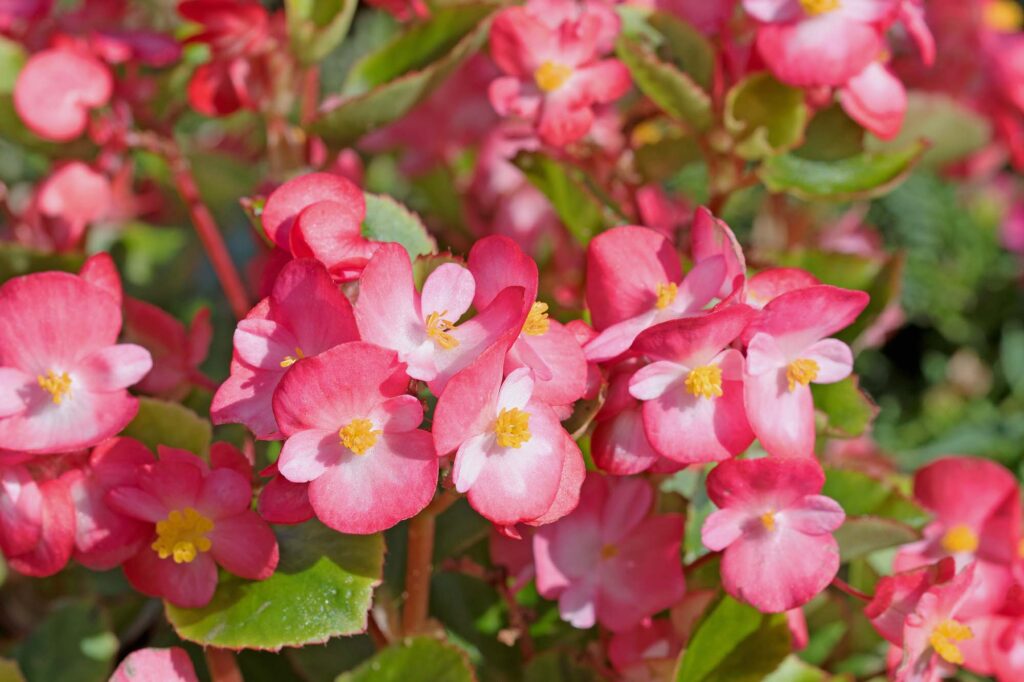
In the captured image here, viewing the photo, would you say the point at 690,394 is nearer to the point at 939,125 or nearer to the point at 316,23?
the point at 316,23

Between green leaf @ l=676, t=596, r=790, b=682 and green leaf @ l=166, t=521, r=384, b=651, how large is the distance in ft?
0.65

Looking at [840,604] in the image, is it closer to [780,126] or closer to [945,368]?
[780,126]

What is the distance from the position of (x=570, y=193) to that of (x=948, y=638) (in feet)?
1.21

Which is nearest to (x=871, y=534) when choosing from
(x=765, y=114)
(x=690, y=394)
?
(x=690, y=394)

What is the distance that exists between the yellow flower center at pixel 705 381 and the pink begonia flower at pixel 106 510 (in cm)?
29

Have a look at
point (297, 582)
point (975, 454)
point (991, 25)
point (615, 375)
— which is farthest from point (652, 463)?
point (991, 25)

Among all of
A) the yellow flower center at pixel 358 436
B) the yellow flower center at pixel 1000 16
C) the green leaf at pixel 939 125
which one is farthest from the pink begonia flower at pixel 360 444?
the yellow flower center at pixel 1000 16

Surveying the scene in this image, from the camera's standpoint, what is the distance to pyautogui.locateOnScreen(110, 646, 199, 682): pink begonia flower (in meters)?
0.57

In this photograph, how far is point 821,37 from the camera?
69 cm

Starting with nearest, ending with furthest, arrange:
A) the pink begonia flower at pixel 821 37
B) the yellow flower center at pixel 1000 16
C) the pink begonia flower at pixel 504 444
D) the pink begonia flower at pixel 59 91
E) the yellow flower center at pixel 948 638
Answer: the pink begonia flower at pixel 504 444 → the yellow flower center at pixel 948 638 → the pink begonia flower at pixel 821 37 → the pink begonia flower at pixel 59 91 → the yellow flower center at pixel 1000 16

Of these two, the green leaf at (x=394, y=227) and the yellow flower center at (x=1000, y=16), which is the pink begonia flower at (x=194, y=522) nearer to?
the green leaf at (x=394, y=227)

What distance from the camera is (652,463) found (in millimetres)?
575

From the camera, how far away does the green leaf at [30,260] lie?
77cm

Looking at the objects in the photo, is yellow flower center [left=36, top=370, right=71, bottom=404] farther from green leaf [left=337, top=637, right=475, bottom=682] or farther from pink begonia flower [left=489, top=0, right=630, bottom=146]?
pink begonia flower [left=489, top=0, right=630, bottom=146]
